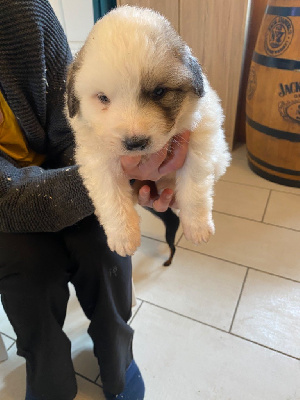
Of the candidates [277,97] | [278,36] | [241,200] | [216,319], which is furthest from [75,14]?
[216,319]

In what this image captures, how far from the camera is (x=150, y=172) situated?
1044 millimetres

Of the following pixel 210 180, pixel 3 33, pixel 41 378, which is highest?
pixel 3 33

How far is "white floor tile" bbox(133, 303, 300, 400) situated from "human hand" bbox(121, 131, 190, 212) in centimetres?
73

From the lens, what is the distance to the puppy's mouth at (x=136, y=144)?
0.71 m

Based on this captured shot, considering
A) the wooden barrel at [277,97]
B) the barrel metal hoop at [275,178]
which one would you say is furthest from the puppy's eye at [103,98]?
the barrel metal hoop at [275,178]

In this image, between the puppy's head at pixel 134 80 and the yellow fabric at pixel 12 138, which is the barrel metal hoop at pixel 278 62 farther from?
the yellow fabric at pixel 12 138

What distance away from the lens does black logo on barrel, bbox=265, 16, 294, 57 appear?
216cm

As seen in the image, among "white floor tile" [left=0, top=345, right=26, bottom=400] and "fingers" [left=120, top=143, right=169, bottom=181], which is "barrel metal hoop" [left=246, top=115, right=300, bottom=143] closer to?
"fingers" [left=120, top=143, right=169, bottom=181]

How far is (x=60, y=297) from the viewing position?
1070 mm

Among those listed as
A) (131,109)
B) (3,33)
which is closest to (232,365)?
(131,109)

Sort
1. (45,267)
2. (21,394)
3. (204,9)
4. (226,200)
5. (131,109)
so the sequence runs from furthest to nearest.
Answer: (204,9) → (226,200) → (21,394) → (45,267) → (131,109)

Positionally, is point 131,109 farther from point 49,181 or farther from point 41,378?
point 41,378

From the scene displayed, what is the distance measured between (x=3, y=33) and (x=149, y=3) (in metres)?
2.22

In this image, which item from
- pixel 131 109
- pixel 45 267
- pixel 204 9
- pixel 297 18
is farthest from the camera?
pixel 204 9
